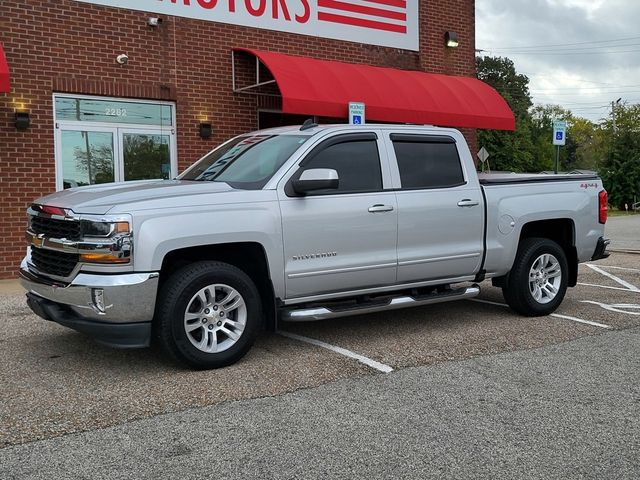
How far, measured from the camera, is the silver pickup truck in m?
4.84

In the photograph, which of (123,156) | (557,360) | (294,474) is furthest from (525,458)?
(123,156)

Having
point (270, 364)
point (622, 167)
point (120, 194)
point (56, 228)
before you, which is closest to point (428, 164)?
point (270, 364)

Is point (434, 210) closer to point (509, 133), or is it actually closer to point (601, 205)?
point (601, 205)

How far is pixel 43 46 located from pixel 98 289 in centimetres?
696

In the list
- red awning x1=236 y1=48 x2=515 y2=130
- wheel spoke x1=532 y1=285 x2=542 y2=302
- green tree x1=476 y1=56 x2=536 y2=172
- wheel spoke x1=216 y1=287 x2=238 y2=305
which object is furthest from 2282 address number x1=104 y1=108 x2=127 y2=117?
green tree x1=476 y1=56 x2=536 y2=172

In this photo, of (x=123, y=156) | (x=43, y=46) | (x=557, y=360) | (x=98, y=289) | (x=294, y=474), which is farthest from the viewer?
(x=123, y=156)

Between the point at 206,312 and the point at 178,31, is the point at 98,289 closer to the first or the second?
the point at 206,312

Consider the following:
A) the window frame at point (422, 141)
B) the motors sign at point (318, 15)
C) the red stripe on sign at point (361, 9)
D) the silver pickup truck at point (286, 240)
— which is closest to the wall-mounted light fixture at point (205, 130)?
the motors sign at point (318, 15)

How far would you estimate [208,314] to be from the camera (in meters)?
5.15

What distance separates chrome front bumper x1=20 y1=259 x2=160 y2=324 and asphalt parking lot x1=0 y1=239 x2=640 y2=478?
517 millimetres

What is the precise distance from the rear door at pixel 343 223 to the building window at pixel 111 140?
6.23 metres

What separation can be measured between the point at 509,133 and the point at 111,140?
55.1 metres

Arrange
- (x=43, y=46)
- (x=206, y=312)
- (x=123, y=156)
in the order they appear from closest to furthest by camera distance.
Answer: (x=206, y=312) → (x=43, y=46) → (x=123, y=156)

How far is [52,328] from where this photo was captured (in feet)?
21.8
